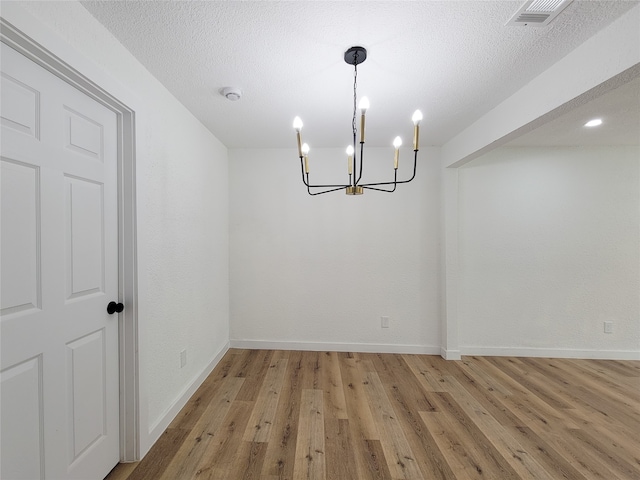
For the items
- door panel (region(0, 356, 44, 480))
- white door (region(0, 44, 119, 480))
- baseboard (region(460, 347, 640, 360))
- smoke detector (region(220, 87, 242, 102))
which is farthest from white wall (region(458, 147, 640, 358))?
door panel (region(0, 356, 44, 480))

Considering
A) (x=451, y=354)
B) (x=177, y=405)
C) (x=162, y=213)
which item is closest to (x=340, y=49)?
(x=162, y=213)

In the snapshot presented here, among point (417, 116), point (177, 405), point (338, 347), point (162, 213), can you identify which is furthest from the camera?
point (338, 347)

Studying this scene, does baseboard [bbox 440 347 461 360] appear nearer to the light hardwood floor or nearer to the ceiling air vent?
the light hardwood floor

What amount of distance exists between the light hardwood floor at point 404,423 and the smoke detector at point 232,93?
2.43 metres

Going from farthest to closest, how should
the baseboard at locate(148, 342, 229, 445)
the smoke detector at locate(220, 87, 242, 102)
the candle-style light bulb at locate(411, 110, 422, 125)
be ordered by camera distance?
the smoke detector at locate(220, 87, 242, 102)
the baseboard at locate(148, 342, 229, 445)
the candle-style light bulb at locate(411, 110, 422, 125)

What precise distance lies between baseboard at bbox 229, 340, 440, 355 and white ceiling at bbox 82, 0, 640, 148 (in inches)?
101

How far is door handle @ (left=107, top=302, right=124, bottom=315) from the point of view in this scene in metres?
1.53

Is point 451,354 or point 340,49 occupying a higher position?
point 340,49

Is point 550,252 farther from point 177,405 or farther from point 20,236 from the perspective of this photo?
point 20,236

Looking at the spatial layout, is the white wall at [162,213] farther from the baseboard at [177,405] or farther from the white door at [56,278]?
the white door at [56,278]

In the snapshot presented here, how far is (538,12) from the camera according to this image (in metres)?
1.24

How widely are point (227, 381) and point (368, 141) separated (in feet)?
9.57

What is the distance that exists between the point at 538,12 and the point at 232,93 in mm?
1811

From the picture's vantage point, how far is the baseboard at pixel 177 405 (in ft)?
5.87
